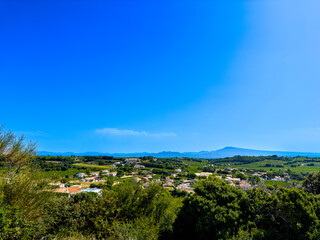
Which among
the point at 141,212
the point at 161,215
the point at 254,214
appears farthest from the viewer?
the point at 161,215

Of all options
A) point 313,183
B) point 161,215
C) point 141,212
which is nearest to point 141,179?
point 161,215

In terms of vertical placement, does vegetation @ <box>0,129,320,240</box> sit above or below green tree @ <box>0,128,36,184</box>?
below

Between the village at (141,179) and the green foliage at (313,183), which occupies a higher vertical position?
the green foliage at (313,183)

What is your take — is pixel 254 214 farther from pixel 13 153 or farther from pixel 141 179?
pixel 141 179

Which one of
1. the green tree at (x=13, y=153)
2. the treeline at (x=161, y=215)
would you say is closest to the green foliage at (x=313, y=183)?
the treeline at (x=161, y=215)

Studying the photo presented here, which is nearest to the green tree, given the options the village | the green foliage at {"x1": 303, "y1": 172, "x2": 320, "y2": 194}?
the village

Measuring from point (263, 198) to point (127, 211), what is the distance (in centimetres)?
794

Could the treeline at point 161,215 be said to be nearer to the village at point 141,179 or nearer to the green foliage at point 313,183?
the village at point 141,179

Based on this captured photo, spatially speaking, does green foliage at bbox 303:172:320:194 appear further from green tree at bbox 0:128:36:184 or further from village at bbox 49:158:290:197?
green tree at bbox 0:128:36:184

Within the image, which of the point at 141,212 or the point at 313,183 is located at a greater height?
the point at 313,183

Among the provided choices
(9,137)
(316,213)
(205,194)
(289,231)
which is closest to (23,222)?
(9,137)

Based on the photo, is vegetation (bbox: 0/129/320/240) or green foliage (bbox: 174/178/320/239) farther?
vegetation (bbox: 0/129/320/240)

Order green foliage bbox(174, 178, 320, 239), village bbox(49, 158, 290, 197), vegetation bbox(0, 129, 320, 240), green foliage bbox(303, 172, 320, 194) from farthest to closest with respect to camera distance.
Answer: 1. village bbox(49, 158, 290, 197)
2. green foliage bbox(303, 172, 320, 194)
3. vegetation bbox(0, 129, 320, 240)
4. green foliage bbox(174, 178, 320, 239)

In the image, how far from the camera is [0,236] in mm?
5434
